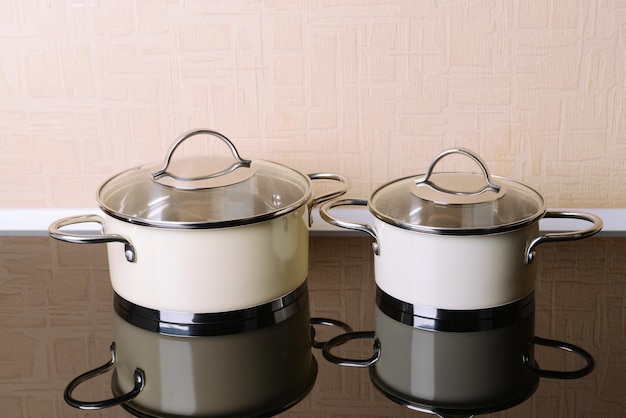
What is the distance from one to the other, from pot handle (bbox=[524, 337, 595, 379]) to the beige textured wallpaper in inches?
12.6

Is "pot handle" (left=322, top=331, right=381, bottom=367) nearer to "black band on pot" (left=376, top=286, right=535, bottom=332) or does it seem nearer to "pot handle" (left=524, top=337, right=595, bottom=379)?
"black band on pot" (left=376, top=286, right=535, bottom=332)

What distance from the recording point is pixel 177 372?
2.71ft

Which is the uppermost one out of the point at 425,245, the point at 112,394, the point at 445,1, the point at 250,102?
the point at 445,1

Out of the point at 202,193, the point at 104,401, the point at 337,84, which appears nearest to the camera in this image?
the point at 104,401

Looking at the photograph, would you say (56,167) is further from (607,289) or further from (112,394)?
(607,289)

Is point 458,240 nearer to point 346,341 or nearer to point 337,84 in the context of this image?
point 346,341

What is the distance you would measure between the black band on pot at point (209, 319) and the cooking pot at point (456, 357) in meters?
0.07

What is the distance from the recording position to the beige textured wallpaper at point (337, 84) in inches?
42.7

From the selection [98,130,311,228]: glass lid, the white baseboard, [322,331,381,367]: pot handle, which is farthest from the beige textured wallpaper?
[322,331,381,367]: pot handle

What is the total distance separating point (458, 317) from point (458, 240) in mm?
94

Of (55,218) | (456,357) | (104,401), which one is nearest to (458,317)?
(456,357)

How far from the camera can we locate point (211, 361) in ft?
2.76

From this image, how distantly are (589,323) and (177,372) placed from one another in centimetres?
43

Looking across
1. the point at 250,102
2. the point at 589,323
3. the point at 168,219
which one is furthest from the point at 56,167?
the point at 589,323
